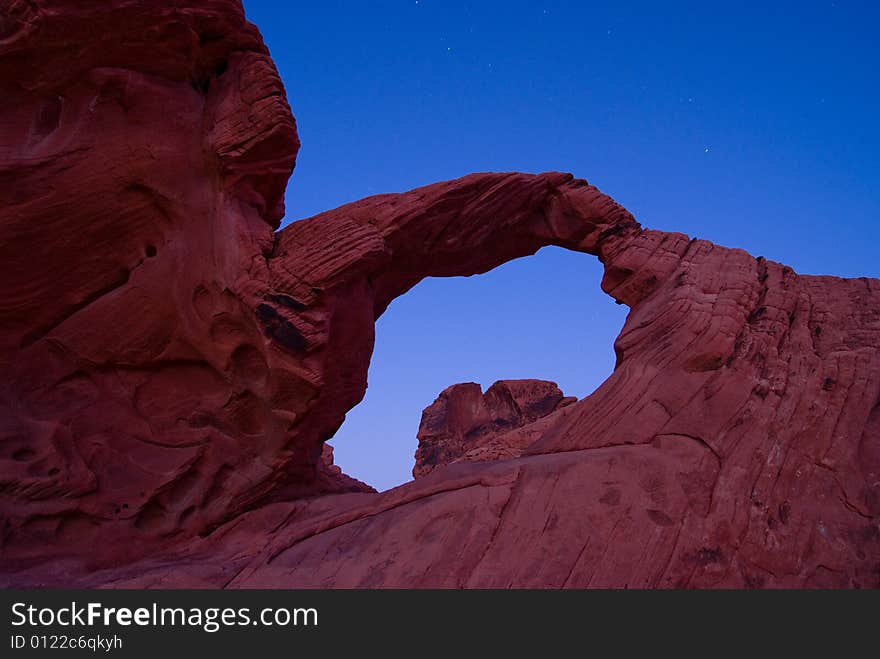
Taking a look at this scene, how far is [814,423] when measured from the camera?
6098mm

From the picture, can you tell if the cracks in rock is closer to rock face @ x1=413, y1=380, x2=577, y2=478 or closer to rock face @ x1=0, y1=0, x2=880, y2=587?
rock face @ x1=0, y1=0, x2=880, y2=587

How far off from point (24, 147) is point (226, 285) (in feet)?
8.51

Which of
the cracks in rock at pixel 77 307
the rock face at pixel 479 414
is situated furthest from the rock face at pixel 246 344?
the rock face at pixel 479 414

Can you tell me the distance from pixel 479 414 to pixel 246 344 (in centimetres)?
1369

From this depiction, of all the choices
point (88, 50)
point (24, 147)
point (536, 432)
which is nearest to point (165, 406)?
point (24, 147)

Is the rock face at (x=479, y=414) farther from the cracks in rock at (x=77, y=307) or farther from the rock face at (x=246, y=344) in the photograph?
the cracks in rock at (x=77, y=307)

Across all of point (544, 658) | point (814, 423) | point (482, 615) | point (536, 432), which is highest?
point (536, 432)

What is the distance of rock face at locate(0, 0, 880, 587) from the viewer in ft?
19.9

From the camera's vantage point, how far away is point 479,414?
20578 millimetres

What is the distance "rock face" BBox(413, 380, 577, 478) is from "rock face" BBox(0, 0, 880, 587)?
38.7 ft

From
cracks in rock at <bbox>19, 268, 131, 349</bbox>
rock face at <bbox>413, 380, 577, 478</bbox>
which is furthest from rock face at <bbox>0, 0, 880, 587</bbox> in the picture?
rock face at <bbox>413, 380, 577, 478</bbox>

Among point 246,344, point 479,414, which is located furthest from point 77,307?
point 479,414

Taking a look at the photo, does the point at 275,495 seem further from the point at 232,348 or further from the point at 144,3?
the point at 144,3

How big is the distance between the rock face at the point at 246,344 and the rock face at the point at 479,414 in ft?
38.7
